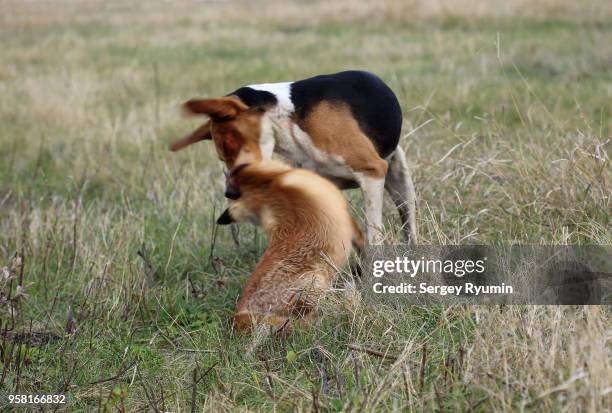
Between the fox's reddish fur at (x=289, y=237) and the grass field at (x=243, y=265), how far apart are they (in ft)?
0.42

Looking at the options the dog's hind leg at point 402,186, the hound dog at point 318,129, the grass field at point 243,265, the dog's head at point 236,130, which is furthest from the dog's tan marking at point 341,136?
the dog's hind leg at point 402,186

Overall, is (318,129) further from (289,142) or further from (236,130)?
(236,130)

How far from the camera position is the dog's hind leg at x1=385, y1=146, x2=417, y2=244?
4180mm

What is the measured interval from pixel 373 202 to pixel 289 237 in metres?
0.62

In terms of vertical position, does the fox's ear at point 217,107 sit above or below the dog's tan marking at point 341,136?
above

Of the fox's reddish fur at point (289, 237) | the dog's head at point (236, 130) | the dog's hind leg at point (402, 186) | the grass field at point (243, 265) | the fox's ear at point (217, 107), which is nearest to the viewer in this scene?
the grass field at point (243, 265)

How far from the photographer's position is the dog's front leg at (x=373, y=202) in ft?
12.1

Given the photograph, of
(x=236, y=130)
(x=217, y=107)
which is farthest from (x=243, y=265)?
(x=217, y=107)

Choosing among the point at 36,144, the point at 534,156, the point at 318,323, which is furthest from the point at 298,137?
the point at 36,144

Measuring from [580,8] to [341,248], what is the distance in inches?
532

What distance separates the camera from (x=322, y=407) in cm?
271

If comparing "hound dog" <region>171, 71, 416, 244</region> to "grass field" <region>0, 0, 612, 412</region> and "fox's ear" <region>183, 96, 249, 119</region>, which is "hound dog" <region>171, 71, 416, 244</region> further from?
"grass field" <region>0, 0, 612, 412</region>

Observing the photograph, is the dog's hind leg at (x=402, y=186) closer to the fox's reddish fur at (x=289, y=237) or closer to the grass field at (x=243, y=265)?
the grass field at (x=243, y=265)

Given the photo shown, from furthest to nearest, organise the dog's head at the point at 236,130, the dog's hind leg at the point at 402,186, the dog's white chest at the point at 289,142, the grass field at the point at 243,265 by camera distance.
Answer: the dog's hind leg at the point at 402,186 → the dog's white chest at the point at 289,142 → the dog's head at the point at 236,130 → the grass field at the point at 243,265
